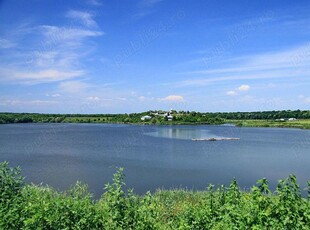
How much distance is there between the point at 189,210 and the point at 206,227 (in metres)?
0.76

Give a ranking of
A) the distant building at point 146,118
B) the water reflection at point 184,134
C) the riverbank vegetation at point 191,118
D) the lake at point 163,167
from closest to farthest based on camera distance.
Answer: the lake at point 163,167 → the water reflection at point 184,134 → the riverbank vegetation at point 191,118 → the distant building at point 146,118

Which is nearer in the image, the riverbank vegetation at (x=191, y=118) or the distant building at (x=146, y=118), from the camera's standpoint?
the riverbank vegetation at (x=191, y=118)

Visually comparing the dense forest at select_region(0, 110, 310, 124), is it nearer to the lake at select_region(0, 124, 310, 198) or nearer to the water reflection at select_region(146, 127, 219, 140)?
the water reflection at select_region(146, 127, 219, 140)

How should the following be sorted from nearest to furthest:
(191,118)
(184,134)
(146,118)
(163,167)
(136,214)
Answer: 1. (136,214)
2. (163,167)
3. (184,134)
4. (191,118)
5. (146,118)

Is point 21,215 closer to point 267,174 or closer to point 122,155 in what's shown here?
point 267,174

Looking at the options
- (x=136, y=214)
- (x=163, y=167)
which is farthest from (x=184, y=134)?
(x=136, y=214)

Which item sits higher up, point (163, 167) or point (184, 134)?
point (184, 134)

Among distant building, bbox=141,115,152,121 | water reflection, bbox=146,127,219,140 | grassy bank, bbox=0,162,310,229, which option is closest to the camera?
grassy bank, bbox=0,162,310,229

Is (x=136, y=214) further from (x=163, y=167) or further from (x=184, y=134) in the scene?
(x=184, y=134)

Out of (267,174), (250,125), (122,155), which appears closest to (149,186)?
(267,174)

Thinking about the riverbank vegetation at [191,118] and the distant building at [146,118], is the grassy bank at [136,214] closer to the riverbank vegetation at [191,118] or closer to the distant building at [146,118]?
the riverbank vegetation at [191,118]

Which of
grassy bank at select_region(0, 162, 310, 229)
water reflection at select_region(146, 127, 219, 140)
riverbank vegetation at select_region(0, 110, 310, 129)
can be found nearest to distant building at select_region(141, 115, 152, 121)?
riverbank vegetation at select_region(0, 110, 310, 129)

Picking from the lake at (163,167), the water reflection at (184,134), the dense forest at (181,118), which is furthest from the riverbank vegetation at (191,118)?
the lake at (163,167)

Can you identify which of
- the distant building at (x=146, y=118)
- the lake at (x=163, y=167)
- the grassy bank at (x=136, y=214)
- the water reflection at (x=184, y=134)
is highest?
the distant building at (x=146, y=118)
